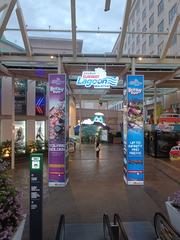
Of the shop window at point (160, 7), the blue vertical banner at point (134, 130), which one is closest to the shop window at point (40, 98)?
the blue vertical banner at point (134, 130)

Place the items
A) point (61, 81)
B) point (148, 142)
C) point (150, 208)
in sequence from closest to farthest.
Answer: point (150, 208)
point (61, 81)
point (148, 142)

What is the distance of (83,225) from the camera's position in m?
7.00

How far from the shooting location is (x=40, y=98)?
22.4m

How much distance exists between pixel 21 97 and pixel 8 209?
1650cm

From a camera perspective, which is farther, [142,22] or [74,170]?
[142,22]

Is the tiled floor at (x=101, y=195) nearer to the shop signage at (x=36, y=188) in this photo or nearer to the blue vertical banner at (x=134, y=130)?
the blue vertical banner at (x=134, y=130)

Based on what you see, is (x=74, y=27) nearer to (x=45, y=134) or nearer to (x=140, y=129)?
(x=140, y=129)

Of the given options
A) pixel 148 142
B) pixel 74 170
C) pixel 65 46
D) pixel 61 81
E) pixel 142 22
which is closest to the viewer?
pixel 61 81

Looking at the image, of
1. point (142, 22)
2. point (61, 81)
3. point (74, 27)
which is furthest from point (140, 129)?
point (142, 22)

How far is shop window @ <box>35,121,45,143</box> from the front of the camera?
876 inches

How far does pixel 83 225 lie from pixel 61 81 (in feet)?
18.7

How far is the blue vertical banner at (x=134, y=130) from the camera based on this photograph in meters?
11.5

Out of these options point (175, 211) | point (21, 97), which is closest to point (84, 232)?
point (175, 211)

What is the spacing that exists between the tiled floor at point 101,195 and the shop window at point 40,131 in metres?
6.71
